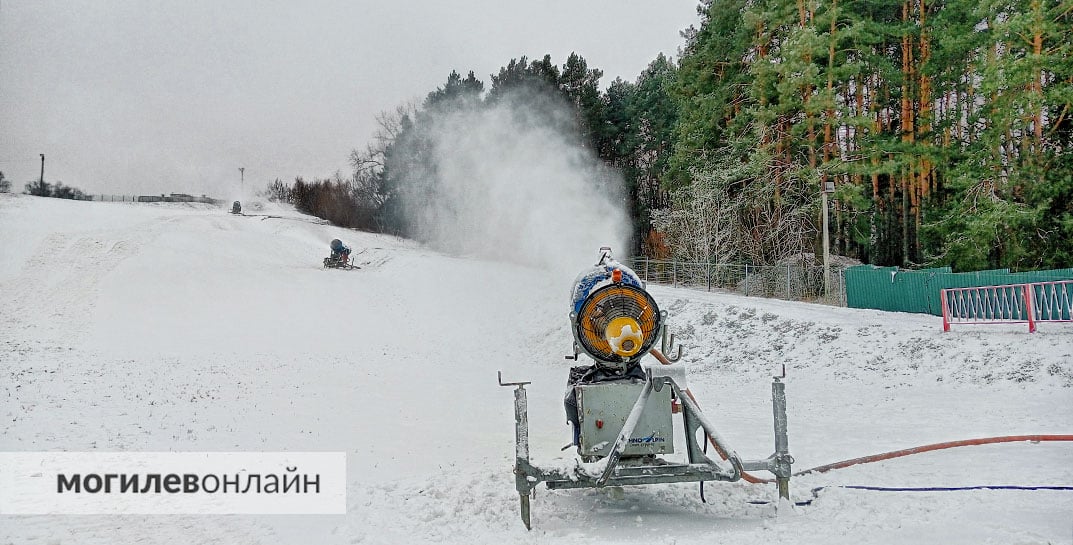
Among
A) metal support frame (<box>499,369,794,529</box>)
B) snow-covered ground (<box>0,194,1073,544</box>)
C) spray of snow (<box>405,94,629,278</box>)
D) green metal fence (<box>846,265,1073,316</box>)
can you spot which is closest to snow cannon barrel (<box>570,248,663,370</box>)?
→ metal support frame (<box>499,369,794,529</box>)

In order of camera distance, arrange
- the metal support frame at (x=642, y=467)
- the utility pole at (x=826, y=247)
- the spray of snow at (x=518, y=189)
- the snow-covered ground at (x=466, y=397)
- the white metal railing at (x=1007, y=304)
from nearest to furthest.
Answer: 1. the metal support frame at (x=642, y=467)
2. the snow-covered ground at (x=466, y=397)
3. the white metal railing at (x=1007, y=304)
4. the utility pole at (x=826, y=247)
5. the spray of snow at (x=518, y=189)

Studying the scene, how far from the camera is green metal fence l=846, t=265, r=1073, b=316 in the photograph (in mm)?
16953

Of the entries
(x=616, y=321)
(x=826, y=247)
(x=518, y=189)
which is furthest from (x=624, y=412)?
(x=518, y=189)

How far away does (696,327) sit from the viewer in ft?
62.3

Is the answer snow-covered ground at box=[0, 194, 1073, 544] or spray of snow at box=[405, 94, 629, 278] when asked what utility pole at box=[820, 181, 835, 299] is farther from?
spray of snow at box=[405, 94, 629, 278]

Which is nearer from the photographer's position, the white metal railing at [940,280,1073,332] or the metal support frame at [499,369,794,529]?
the metal support frame at [499,369,794,529]

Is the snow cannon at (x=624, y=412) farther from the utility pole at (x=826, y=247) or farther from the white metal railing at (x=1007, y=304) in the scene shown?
the utility pole at (x=826, y=247)

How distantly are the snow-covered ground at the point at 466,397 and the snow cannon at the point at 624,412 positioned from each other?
0.43 metres

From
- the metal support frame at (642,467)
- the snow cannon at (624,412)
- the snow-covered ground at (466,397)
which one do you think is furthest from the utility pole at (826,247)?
the metal support frame at (642,467)

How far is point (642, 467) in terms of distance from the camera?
5.35 m

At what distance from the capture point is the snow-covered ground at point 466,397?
5.46 metres

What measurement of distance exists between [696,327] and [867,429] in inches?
373

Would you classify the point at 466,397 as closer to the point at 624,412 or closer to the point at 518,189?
the point at 624,412

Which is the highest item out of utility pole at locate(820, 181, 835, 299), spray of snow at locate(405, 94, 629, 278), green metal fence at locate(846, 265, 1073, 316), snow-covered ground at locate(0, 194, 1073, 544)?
spray of snow at locate(405, 94, 629, 278)
